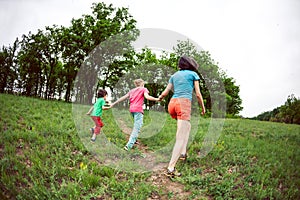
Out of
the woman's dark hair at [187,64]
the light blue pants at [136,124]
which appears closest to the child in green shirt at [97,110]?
the light blue pants at [136,124]

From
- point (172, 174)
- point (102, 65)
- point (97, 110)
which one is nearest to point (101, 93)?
point (102, 65)

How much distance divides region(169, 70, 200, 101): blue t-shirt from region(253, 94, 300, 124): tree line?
1.23 metres

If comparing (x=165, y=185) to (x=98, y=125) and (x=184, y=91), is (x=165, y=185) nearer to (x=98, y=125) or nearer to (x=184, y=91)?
(x=184, y=91)

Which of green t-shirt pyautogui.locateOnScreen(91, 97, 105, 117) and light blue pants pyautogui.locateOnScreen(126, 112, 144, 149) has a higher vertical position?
green t-shirt pyautogui.locateOnScreen(91, 97, 105, 117)

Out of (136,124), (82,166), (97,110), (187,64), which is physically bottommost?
(82,166)

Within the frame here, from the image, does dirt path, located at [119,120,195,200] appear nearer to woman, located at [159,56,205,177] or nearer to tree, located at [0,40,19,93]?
woman, located at [159,56,205,177]

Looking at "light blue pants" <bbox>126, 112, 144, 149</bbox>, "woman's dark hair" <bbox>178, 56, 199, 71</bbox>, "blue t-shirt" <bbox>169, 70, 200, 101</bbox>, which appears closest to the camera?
"blue t-shirt" <bbox>169, 70, 200, 101</bbox>

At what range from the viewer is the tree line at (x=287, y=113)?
3.31 metres

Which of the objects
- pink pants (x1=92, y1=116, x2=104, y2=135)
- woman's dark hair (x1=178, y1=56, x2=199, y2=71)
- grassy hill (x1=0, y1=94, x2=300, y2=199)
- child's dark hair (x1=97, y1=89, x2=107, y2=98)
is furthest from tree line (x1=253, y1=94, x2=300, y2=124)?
pink pants (x1=92, y1=116, x2=104, y2=135)

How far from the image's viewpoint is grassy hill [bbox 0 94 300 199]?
3191 mm

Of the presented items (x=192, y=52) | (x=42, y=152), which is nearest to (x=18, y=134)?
(x=42, y=152)

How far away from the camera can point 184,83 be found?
9.87 ft

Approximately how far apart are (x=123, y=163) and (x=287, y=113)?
2789 mm

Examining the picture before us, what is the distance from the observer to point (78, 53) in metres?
4.26
